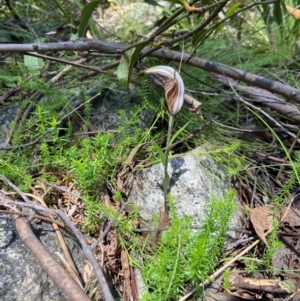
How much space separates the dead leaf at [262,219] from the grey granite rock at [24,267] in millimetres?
455

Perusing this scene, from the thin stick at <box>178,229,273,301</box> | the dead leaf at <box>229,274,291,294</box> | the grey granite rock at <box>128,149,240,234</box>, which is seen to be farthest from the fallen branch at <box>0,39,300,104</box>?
the dead leaf at <box>229,274,291,294</box>

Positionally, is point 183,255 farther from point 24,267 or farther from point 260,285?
point 24,267

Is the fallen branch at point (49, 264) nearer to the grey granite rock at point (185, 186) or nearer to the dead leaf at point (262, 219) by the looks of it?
the grey granite rock at point (185, 186)

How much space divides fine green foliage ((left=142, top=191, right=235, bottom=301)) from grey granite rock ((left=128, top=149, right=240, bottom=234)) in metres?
0.12

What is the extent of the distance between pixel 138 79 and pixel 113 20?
1093 mm

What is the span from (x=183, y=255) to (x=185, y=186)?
0.26 metres

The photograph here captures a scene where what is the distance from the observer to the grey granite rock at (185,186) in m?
1.29

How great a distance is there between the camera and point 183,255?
1103 millimetres

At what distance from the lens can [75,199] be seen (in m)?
1.34

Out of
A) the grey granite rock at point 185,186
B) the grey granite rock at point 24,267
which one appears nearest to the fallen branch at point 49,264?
the grey granite rock at point 24,267

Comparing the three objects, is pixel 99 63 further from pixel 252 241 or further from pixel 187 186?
pixel 252 241

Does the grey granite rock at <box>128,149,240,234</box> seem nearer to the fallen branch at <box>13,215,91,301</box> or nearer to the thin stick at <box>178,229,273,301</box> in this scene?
the thin stick at <box>178,229,273,301</box>

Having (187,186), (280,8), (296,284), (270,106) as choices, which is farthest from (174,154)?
(280,8)

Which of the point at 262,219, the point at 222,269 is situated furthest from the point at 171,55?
the point at 222,269
